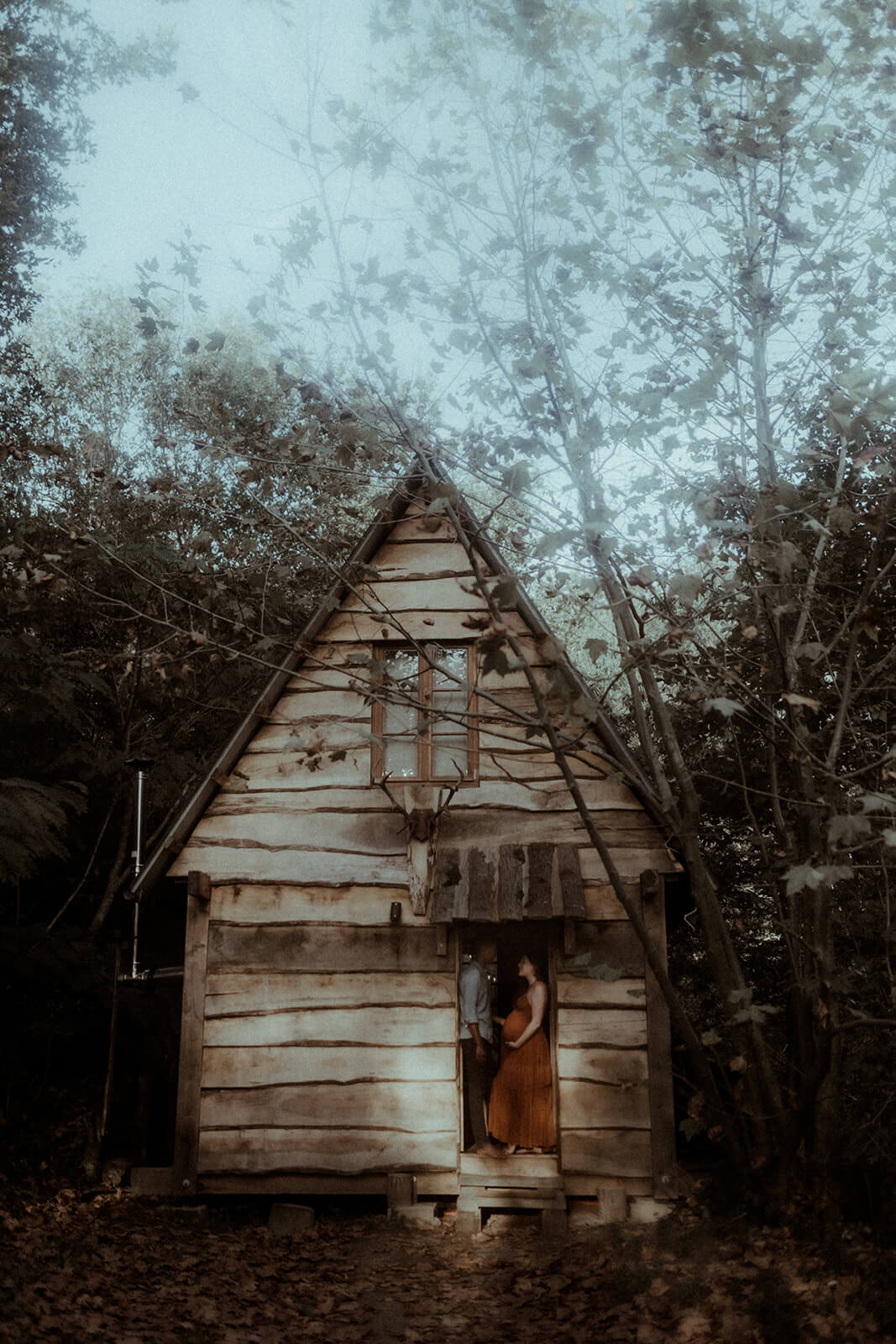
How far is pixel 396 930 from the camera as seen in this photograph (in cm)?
913

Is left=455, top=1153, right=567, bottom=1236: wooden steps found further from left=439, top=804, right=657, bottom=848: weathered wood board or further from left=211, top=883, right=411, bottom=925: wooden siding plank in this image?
left=439, top=804, right=657, bottom=848: weathered wood board

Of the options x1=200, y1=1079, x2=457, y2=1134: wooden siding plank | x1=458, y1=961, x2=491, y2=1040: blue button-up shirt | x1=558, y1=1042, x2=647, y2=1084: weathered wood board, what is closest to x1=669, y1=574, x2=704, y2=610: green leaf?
x1=558, y1=1042, x2=647, y2=1084: weathered wood board

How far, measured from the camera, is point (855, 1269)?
636 centimetres

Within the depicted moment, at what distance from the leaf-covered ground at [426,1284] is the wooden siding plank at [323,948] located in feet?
6.92

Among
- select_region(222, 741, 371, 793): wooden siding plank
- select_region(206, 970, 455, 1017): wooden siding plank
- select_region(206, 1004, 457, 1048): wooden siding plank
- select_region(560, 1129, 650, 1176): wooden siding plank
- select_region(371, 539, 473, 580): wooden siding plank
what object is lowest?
select_region(560, 1129, 650, 1176): wooden siding plank

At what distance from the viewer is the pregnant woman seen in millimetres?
9953

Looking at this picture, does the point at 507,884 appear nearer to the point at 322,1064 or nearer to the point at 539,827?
the point at 539,827

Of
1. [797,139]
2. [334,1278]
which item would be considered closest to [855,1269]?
[334,1278]

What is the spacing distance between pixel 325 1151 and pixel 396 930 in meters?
1.94

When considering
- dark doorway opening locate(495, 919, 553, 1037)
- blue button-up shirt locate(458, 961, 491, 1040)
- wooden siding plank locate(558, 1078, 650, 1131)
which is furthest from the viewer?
dark doorway opening locate(495, 919, 553, 1037)

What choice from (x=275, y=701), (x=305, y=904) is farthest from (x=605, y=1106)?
(x=275, y=701)

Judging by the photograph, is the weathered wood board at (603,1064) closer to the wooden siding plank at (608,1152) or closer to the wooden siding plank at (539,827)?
the wooden siding plank at (608,1152)

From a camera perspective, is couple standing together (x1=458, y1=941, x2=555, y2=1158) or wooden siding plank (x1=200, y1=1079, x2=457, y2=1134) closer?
wooden siding plank (x1=200, y1=1079, x2=457, y2=1134)

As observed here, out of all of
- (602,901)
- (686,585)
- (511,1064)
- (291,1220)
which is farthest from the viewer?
(511,1064)
